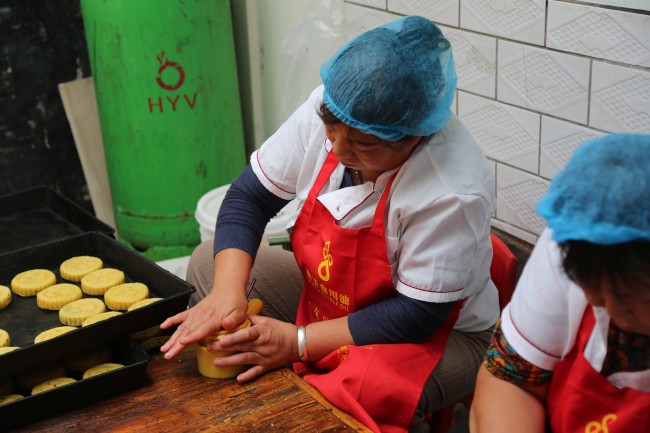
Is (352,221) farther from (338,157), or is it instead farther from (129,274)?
(129,274)

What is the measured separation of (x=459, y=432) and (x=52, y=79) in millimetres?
2491

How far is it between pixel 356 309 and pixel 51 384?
2.36ft

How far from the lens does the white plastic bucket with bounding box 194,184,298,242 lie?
2.84 m

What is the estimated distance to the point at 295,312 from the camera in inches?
88.7

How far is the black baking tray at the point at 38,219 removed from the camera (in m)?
2.69

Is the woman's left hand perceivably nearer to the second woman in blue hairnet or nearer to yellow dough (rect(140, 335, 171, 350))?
the second woman in blue hairnet

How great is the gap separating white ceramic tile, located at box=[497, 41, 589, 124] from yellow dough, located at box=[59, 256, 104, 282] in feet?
4.13

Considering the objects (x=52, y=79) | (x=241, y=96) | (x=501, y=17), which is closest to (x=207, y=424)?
(x=501, y=17)

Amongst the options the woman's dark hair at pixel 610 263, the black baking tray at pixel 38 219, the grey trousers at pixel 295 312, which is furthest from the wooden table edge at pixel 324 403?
the black baking tray at pixel 38 219

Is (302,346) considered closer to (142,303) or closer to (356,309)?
(356,309)

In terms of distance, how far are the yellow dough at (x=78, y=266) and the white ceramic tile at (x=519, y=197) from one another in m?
1.22

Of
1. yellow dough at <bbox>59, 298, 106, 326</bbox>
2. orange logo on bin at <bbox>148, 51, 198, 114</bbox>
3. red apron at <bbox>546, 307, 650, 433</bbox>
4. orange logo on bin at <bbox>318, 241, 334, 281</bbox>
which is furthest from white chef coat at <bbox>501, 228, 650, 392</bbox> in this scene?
orange logo on bin at <bbox>148, 51, 198, 114</bbox>

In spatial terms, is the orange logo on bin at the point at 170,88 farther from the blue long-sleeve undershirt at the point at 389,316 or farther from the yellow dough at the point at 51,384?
the yellow dough at the point at 51,384

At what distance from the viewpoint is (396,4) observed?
2.67 m
